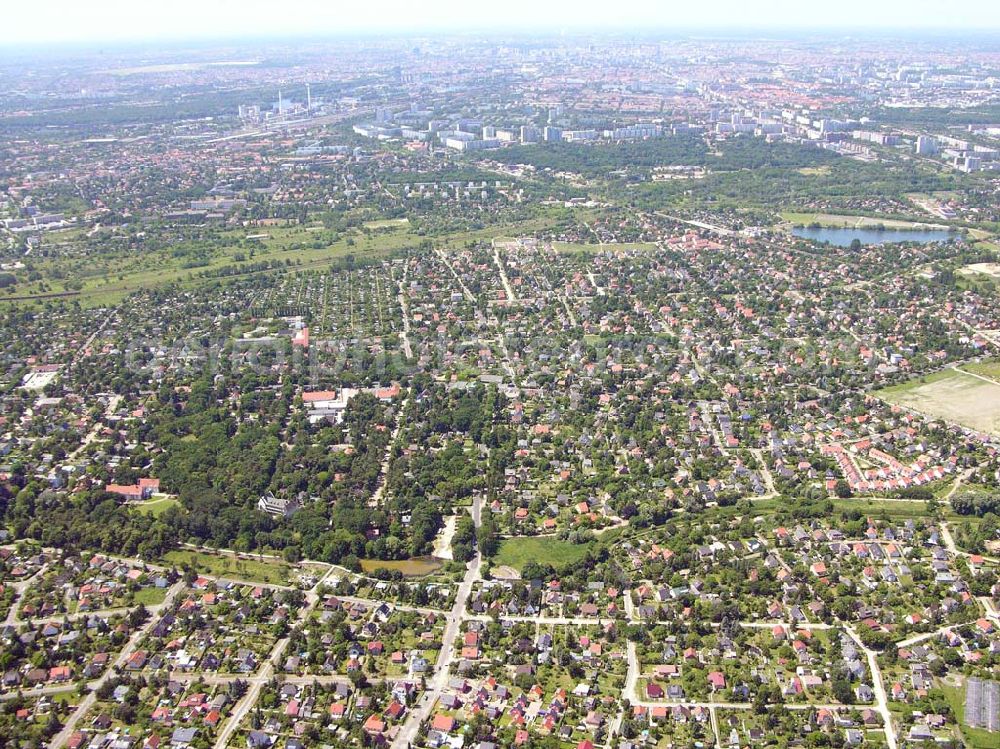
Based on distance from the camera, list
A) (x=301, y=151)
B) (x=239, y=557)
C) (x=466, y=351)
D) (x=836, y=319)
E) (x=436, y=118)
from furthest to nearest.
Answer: (x=436, y=118)
(x=301, y=151)
(x=836, y=319)
(x=466, y=351)
(x=239, y=557)

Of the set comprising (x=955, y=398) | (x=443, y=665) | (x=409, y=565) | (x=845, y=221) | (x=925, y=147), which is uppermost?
(x=925, y=147)

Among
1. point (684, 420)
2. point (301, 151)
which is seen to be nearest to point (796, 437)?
point (684, 420)

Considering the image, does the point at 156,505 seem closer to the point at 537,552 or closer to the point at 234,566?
the point at 234,566

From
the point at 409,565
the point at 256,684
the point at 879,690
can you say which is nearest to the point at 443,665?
the point at 256,684

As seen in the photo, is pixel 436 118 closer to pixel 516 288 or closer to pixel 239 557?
pixel 516 288

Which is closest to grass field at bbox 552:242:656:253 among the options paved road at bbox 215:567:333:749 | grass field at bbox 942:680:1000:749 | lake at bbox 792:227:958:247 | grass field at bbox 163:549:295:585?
lake at bbox 792:227:958:247

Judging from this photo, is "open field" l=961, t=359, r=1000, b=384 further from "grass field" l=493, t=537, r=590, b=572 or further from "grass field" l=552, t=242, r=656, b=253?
"grass field" l=552, t=242, r=656, b=253
